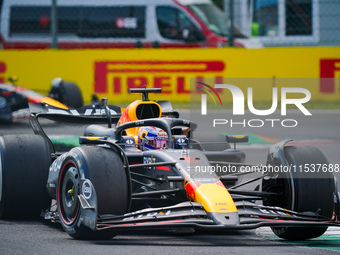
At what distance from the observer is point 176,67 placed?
18.4 m

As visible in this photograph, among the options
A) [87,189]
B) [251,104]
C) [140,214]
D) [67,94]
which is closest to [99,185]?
[87,189]

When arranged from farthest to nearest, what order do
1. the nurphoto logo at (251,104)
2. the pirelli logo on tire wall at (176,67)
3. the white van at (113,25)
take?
the white van at (113,25)
the pirelli logo on tire wall at (176,67)
the nurphoto logo at (251,104)

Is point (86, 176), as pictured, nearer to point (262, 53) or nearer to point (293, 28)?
point (262, 53)

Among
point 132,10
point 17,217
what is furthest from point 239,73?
point 17,217

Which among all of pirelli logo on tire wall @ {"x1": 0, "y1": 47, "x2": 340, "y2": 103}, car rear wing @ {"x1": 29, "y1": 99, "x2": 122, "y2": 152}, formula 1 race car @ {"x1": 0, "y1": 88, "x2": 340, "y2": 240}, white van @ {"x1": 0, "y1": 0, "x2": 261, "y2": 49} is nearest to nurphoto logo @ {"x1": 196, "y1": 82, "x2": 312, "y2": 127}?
formula 1 race car @ {"x1": 0, "y1": 88, "x2": 340, "y2": 240}

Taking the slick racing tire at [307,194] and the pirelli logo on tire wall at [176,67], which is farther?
the pirelli logo on tire wall at [176,67]

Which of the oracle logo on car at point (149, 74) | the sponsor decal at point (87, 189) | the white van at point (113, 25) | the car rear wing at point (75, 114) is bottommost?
the sponsor decal at point (87, 189)

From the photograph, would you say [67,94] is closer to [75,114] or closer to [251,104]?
[75,114]

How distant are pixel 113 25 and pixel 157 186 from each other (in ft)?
47.5

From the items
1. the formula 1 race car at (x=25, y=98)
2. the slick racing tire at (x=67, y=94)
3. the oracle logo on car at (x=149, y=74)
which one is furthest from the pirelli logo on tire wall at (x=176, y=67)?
the slick racing tire at (x=67, y=94)

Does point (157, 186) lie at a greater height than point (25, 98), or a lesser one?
lesser

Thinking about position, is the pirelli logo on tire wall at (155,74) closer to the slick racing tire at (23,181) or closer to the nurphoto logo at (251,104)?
the nurphoto logo at (251,104)

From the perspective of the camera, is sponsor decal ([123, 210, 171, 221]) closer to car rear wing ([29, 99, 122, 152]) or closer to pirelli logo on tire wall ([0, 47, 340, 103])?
car rear wing ([29, 99, 122, 152])

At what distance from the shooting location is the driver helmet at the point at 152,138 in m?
7.11
